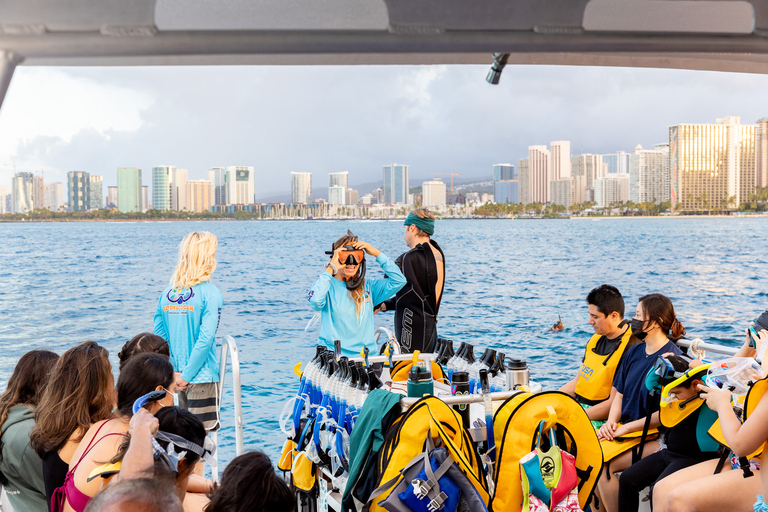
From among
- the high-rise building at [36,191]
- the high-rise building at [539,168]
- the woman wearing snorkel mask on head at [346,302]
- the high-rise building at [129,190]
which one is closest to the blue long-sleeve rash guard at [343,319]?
the woman wearing snorkel mask on head at [346,302]

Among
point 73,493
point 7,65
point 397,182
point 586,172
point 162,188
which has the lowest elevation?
point 73,493

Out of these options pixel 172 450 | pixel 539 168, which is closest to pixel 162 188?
pixel 539 168

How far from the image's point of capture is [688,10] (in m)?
0.95

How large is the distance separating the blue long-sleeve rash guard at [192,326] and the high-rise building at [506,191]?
100 metres

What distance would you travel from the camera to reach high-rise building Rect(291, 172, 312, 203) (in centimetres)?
9175

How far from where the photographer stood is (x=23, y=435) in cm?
256

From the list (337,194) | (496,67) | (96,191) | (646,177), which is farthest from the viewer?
(337,194)

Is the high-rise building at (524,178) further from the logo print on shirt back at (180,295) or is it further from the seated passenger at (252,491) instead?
the seated passenger at (252,491)

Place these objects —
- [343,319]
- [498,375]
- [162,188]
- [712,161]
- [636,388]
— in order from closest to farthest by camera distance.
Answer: [498,375]
[636,388]
[343,319]
[712,161]
[162,188]

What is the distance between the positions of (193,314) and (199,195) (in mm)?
77809

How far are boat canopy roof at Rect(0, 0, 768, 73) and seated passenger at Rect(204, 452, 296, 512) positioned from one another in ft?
4.23

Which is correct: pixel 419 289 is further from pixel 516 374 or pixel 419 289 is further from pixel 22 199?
pixel 22 199

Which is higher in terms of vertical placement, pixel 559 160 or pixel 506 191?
pixel 559 160

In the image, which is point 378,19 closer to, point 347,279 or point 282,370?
point 347,279
